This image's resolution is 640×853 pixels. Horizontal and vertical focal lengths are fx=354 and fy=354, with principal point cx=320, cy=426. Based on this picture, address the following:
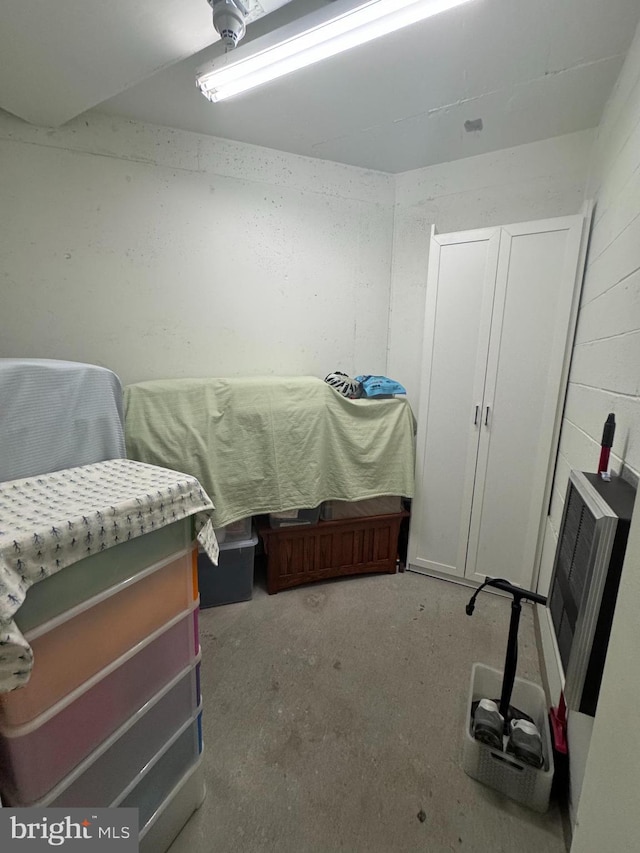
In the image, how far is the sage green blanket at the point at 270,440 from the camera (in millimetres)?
1876

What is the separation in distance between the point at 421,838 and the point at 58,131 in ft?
11.3

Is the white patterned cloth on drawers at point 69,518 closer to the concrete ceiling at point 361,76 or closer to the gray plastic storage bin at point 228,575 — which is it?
the gray plastic storage bin at point 228,575

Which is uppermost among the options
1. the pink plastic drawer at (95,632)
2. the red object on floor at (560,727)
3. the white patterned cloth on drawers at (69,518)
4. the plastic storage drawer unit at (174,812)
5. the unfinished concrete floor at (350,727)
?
the white patterned cloth on drawers at (69,518)

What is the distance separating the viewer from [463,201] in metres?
2.37

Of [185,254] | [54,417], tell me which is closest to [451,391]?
[185,254]

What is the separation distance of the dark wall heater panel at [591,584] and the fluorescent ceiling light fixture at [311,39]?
4.95 feet

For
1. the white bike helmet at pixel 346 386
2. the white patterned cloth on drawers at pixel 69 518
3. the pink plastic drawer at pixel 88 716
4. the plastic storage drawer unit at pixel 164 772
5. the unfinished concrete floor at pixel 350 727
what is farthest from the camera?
the white bike helmet at pixel 346 386

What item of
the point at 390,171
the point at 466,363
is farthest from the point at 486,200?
the point at 466,363

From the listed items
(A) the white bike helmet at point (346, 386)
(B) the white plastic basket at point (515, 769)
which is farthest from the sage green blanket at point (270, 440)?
(B) the white plastic basket at point (515, 769)

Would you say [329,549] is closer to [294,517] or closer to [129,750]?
[294,517]

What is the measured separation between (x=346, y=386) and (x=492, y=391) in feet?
2.88

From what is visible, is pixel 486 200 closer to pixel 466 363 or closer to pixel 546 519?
pixel 466 363

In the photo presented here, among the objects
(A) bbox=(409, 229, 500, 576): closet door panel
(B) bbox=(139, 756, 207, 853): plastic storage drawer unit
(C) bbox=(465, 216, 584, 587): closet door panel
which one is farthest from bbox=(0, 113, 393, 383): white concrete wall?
(B) bbox=(139, 756, 207, 853): plastic storage drawer unit

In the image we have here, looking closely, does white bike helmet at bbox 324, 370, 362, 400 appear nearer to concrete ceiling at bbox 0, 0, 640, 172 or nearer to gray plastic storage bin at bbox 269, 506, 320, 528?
gray plastic storage bin at bbox 269, 506, 320, 528
